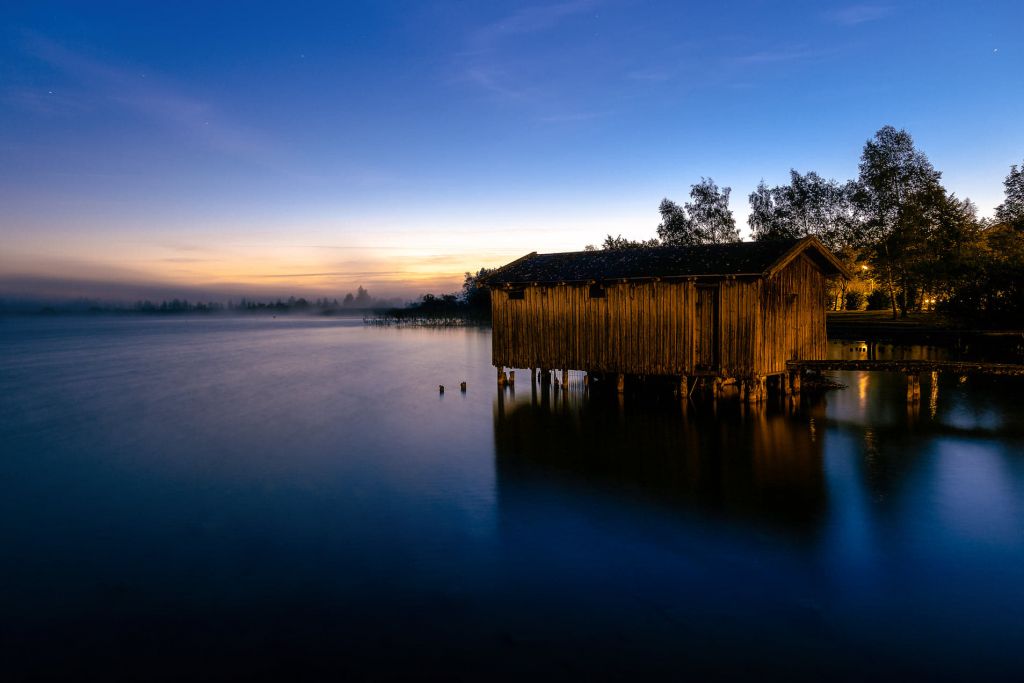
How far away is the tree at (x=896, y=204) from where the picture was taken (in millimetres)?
47719

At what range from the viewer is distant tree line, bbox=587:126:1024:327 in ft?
122

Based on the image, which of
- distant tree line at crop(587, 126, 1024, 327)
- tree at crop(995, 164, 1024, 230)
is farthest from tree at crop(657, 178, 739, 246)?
tree at crop(995, 164, 1024, 230)

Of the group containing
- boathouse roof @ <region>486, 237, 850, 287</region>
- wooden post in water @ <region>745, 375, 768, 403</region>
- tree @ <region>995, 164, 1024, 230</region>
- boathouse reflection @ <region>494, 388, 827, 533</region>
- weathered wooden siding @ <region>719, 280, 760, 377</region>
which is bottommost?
boathouse reflection @ <region>494, 388, 827, 533</region>

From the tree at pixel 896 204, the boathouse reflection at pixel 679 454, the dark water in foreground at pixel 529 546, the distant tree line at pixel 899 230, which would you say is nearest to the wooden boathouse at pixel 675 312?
the boathouse reflection at pixel 679 454

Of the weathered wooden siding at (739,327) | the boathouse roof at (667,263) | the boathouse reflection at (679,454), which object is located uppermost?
the boathouse roof at (667,263)

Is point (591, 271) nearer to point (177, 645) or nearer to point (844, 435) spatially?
point (844, 435)

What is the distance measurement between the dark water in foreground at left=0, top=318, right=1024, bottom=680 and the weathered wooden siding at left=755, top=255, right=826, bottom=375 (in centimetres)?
235

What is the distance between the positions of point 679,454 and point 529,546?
721cm

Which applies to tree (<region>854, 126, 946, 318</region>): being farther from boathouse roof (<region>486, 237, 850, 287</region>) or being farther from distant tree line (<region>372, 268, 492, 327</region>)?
distant tree line (<region>372, 268, 492, 327</region>)

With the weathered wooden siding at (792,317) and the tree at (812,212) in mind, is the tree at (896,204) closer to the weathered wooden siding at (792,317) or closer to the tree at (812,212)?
the tree at (812,212)

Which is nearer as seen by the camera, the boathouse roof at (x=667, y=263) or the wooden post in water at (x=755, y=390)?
the boathouse roof at (x=667, y=263)

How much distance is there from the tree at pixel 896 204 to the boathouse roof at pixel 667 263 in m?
28.9

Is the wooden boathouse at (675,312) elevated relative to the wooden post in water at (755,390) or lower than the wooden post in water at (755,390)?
elevated

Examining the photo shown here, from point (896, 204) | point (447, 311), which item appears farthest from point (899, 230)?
point (447, 311)
